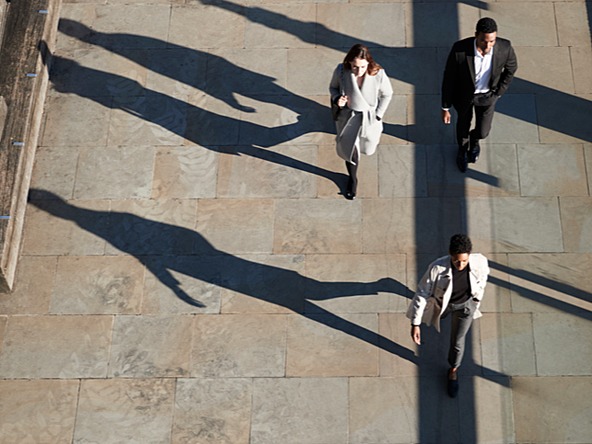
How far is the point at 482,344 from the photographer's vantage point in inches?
330

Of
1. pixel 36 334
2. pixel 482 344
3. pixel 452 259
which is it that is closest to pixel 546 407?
pixel 482 344

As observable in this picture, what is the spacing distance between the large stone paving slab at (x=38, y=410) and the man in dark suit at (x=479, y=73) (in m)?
5.18

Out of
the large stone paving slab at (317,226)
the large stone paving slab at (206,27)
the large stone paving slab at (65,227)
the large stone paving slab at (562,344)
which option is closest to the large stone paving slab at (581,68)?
the large stone paving slab at (562,344)

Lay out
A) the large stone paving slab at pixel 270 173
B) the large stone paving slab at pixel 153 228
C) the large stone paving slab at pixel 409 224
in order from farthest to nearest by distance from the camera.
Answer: the large stone paving slab at pixel 270 173, the large stone paving slab at pixel 153 228, the large stone paving slab at pixel 409 224

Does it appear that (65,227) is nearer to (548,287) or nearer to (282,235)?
(282,235)

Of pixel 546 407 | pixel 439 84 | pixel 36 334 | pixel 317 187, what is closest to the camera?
pixel 546 407

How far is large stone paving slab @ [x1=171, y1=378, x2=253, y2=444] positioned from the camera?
811cm

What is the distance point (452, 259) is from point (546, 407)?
7.67ft

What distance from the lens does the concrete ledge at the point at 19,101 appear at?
9023mm

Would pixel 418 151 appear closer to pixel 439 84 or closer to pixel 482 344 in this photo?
pixel 439 84

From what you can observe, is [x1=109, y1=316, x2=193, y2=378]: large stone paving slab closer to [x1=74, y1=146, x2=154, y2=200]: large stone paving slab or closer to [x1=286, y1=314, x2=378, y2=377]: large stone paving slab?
[x1=286, y1=314, x2=378, y2=377]: large stone paving slab

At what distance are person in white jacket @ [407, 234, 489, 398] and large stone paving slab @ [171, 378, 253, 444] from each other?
7.03 feet

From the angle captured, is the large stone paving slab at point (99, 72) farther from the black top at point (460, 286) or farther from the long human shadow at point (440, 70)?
the black top at point (460, 286)

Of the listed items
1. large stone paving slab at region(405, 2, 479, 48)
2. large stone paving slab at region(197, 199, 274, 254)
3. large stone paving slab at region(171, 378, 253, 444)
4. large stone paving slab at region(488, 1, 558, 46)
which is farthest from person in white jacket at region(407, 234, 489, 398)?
large stone paving slab at region(488, 1, 558, 46)
